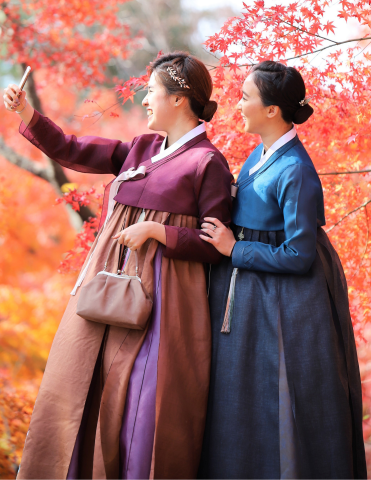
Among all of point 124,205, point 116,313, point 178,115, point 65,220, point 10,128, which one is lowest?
point 116,313

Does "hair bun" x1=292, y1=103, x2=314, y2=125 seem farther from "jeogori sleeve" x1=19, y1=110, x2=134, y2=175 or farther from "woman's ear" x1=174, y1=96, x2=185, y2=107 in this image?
"jeogori sleeve" x1=19, y1=110, x2=134, y2=175

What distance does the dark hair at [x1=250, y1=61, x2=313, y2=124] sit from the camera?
2438 mm

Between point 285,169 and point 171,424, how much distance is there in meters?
1.38

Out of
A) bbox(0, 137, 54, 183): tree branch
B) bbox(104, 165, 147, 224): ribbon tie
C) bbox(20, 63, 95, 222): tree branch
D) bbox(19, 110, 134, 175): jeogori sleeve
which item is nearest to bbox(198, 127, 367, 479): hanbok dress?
bbox(104, 165, 147, 224): ribbon tie

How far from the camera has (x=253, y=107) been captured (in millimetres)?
2488

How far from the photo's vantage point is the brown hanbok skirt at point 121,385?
2.16 metres

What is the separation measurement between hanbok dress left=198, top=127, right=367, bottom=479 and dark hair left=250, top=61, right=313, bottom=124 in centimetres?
22

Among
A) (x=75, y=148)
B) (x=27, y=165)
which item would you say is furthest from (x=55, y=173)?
(x=75, y=148)

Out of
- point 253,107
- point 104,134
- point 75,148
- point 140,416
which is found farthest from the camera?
point 104,134

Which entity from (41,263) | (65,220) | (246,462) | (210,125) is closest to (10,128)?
(65,220)

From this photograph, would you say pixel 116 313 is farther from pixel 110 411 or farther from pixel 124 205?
pixel 124 205

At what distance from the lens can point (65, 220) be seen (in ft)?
27.6

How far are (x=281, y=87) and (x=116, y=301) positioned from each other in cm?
142

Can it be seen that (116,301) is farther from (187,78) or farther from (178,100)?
(187,78)
